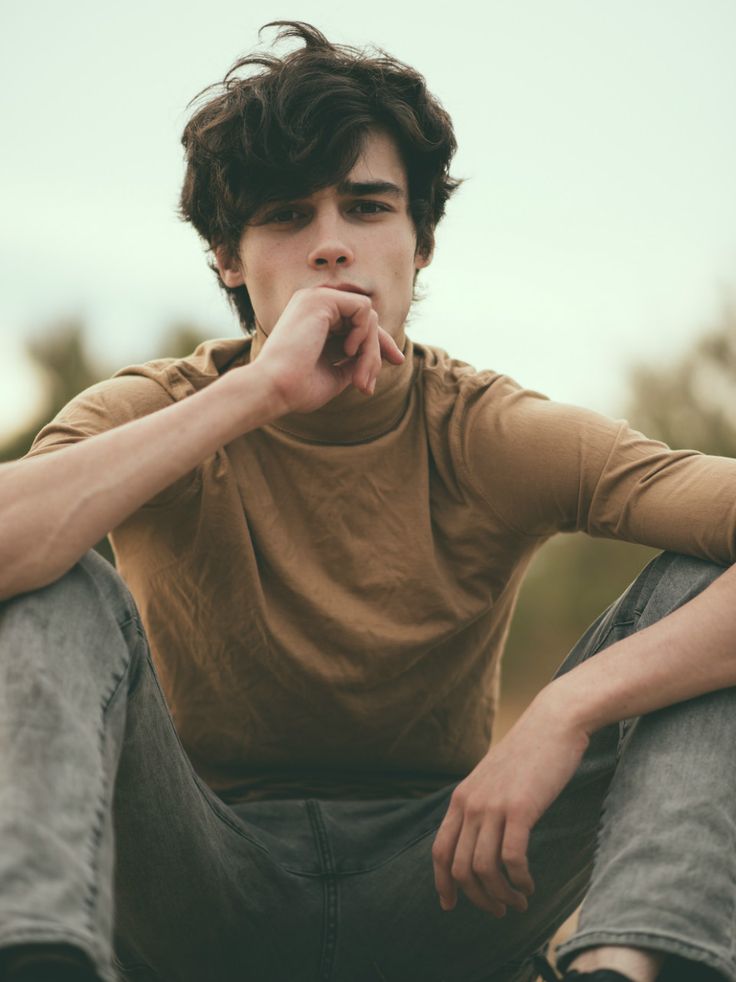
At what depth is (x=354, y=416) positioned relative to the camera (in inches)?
97.7

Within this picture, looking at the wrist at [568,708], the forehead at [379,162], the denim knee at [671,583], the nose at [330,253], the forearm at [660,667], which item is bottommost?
the wrist at [568,708]

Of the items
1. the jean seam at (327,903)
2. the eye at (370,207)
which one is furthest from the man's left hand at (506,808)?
the eye at (370,207)

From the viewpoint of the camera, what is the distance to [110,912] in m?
1.41

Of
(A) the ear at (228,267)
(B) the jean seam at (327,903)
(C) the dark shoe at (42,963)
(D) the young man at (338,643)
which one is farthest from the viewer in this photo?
(A) the ear at (228,267)

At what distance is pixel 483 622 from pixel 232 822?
799mm

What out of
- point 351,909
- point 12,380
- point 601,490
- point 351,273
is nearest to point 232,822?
point 351,909

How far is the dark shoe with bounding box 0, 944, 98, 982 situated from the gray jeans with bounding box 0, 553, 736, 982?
14 mm

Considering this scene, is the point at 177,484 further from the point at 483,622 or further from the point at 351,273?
the point at 483,622

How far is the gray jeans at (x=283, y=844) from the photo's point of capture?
142 centimetres

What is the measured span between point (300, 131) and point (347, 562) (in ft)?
3.27

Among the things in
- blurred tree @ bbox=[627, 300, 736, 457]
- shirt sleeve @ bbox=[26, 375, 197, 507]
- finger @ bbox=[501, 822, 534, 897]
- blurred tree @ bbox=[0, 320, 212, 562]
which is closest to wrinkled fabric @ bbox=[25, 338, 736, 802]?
shirt sleeve @ bbox=[26, 375, 197, 507]

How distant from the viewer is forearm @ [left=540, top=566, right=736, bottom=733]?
5.79ft

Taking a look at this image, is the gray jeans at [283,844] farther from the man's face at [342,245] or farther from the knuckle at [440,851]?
the man's face at [342,245]

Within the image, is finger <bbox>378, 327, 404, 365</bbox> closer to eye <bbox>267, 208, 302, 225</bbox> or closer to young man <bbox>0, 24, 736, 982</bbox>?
young man <bbox>0, 24, 736, 982</bbox>
